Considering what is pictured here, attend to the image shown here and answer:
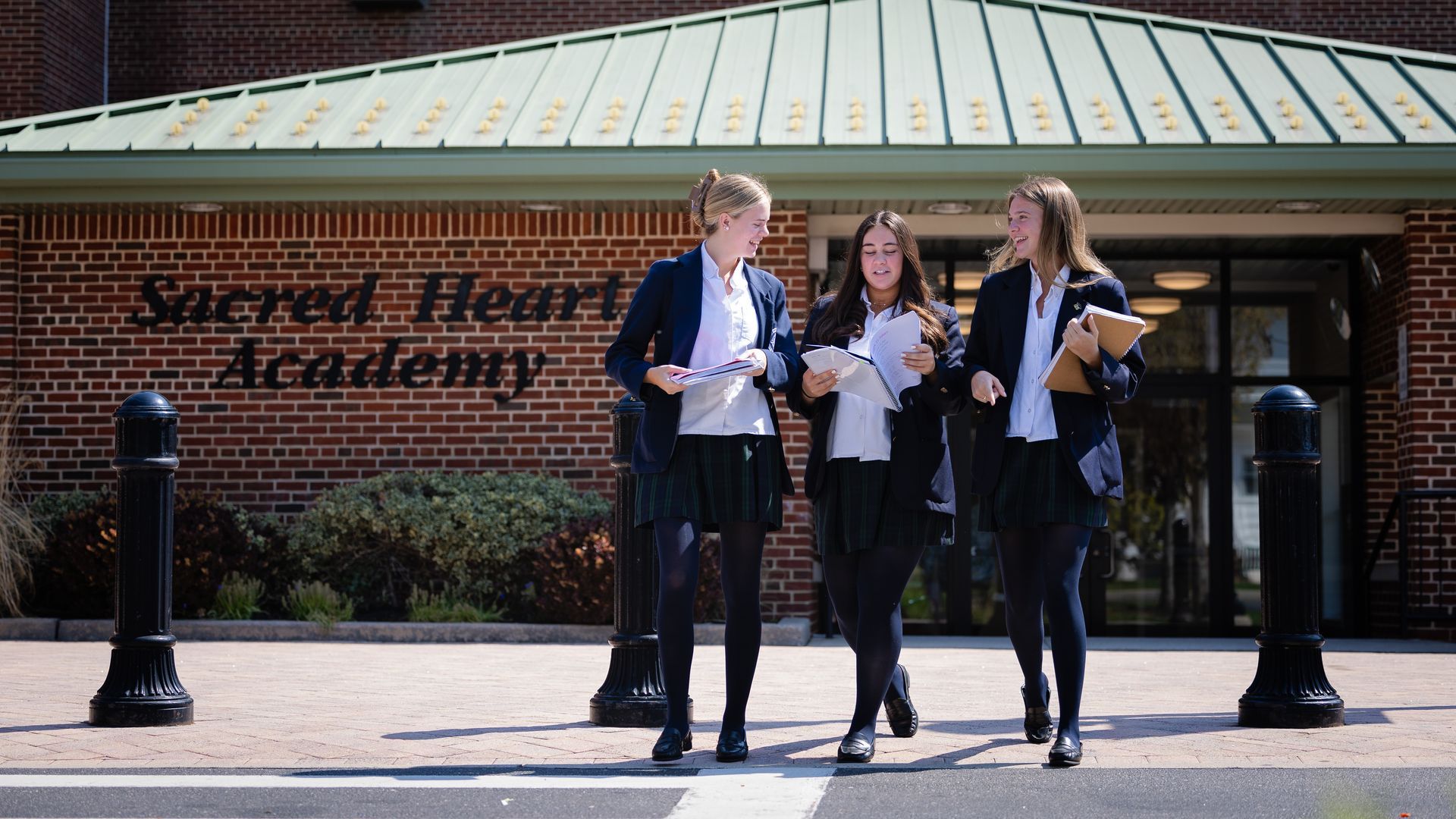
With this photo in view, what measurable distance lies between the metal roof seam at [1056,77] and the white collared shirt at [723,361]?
5.67 m

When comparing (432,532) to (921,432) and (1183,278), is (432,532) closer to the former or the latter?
(921,432)

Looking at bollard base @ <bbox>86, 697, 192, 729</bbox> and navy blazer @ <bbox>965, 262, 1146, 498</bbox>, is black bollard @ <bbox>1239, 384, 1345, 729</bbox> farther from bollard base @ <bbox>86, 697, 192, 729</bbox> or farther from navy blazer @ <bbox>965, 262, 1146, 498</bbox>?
bollard base @ <bbox>86, 697, 192, 729</bbox>

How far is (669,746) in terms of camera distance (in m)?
4.79

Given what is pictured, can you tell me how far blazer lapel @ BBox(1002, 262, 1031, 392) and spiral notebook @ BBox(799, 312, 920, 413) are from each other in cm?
36

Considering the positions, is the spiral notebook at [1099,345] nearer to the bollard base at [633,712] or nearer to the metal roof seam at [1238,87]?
the bollard base at [633,712]

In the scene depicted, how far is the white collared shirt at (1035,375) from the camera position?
4.98 m

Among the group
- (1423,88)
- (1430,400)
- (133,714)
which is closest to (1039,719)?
(133,714)

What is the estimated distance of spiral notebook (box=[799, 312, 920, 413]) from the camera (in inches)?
190

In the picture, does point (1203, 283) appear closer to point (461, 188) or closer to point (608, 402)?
point (608, 402)

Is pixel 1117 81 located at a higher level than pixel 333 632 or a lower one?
higher

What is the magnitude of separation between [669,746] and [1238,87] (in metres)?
8.39

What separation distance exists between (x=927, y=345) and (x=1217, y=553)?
8.26 metres

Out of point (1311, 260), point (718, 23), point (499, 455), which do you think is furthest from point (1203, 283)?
point (499, 455)

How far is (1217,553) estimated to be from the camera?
40.6 feet
